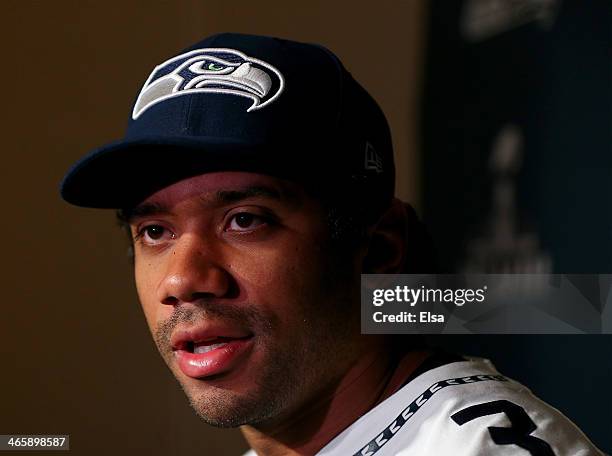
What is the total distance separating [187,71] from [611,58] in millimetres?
638

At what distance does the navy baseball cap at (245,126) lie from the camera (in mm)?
768

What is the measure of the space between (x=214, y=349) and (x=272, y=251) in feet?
Answer: 0.33

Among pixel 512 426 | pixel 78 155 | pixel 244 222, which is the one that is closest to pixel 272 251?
pixel 244 222

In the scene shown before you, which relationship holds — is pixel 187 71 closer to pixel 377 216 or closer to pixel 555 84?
pixel 377 216

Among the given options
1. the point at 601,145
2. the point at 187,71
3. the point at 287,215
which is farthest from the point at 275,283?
the point at 601,145

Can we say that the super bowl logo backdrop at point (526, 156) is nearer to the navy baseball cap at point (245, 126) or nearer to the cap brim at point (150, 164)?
the navy baseball cap at point (245, 126)

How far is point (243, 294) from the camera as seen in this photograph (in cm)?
78

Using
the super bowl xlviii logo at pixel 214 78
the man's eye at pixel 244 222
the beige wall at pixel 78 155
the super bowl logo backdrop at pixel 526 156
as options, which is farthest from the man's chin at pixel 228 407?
the beige wall at pixel 78 155

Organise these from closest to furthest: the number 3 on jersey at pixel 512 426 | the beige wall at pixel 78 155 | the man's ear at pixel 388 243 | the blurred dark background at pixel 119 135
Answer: the number 3 on jersey at pixel 512 426
the man's ear at pixel 388 243
the blurred dark background at pixel 119 135
the beige wall at pixel 78 155

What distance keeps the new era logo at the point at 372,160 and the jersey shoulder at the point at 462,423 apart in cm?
20

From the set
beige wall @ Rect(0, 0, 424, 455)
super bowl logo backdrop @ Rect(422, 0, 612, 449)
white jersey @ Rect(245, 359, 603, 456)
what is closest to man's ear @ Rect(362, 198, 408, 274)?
white jersey @ Rect(245, 359, 603, 456)

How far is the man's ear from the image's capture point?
34.8 inches

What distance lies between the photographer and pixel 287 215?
0.80m

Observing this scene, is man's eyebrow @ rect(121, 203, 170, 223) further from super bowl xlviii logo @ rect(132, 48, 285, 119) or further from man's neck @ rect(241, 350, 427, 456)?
man's neck @ rect(241, 350, 427, 456)
